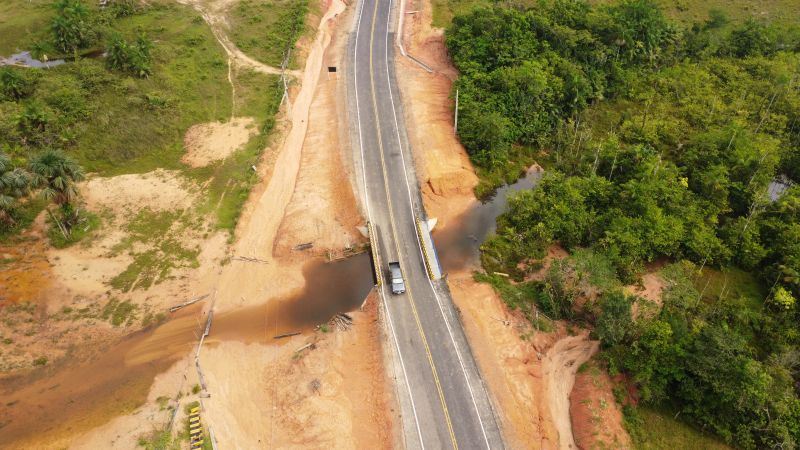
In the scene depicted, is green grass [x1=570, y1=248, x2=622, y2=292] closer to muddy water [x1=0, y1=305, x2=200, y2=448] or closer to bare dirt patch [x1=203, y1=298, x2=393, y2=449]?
bare dirt patch [x1=203, y1=298, x2=393, y2=449]

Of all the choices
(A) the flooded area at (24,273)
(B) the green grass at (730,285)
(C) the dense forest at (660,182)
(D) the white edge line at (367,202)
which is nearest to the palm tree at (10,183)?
(A) the flooded area at (24,273)

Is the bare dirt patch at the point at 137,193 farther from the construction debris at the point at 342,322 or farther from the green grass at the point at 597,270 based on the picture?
the green grass at the point at 597,270

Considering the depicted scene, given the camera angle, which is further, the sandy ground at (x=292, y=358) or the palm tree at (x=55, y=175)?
the palm tree at (x=55, y=175)

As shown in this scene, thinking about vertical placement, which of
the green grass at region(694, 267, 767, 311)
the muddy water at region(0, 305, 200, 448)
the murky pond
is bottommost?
the muddy water at region(0, 305, 200, 448)

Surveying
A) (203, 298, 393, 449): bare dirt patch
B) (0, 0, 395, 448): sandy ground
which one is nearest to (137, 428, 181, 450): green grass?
(0, 0, 395, 448): sandy ground

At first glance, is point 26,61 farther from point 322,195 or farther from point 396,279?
point 396,279

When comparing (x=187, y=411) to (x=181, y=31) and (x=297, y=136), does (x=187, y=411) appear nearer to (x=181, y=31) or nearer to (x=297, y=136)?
(x=297, y=136)
